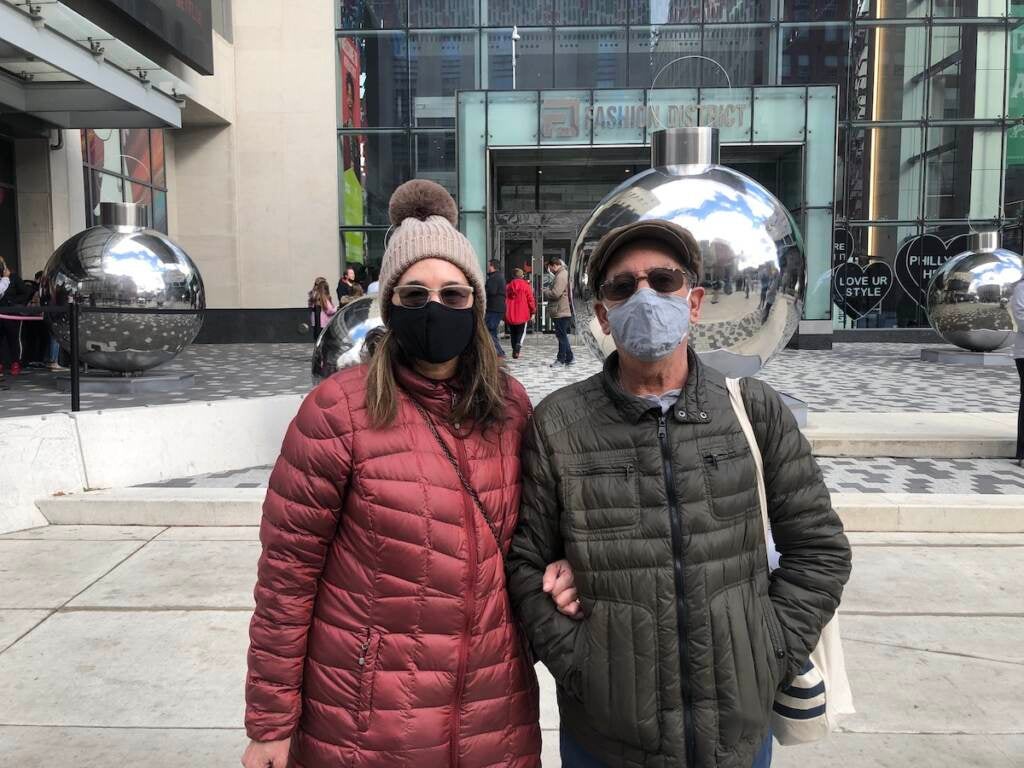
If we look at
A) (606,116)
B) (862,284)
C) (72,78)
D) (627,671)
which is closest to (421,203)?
(627,671)

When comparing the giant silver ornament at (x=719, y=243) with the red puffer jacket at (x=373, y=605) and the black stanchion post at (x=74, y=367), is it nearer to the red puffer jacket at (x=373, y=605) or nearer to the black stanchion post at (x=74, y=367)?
the black stanchion post at (x=74, y=367)

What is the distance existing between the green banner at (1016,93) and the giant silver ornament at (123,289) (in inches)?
864

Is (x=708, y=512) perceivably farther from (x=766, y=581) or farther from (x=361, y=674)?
(x=361, y=674)

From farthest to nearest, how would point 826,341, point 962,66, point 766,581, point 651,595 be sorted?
point 962,66 → point 826,341 → point 766,581 → point 651,595

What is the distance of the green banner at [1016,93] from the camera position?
23453 millimetres

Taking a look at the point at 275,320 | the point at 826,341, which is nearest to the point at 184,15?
the point at 275,320

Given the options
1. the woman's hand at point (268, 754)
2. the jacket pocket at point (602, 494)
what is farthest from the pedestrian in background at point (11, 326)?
the jacket pocket at point (602, 494)

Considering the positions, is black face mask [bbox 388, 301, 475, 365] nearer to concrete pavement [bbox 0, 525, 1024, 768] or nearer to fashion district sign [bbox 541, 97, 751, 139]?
concrete pavement [bbox 0, 525, 1024, 768]

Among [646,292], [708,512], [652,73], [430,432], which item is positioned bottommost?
[708,512]

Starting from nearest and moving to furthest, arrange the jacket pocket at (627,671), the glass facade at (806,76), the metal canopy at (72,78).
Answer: the jacket pocket at (627,671)
the metal canopy at (72,78)
the glass facade at (806,76)

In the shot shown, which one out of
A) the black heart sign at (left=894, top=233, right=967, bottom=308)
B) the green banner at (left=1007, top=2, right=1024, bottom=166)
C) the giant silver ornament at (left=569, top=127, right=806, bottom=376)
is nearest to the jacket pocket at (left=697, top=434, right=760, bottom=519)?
the giant silver ornament at (left=569, top=127, right=806, bottom=376)

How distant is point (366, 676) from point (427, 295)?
0.85 metres

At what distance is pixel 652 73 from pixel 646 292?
23.7 m

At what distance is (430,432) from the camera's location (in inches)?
78.6
